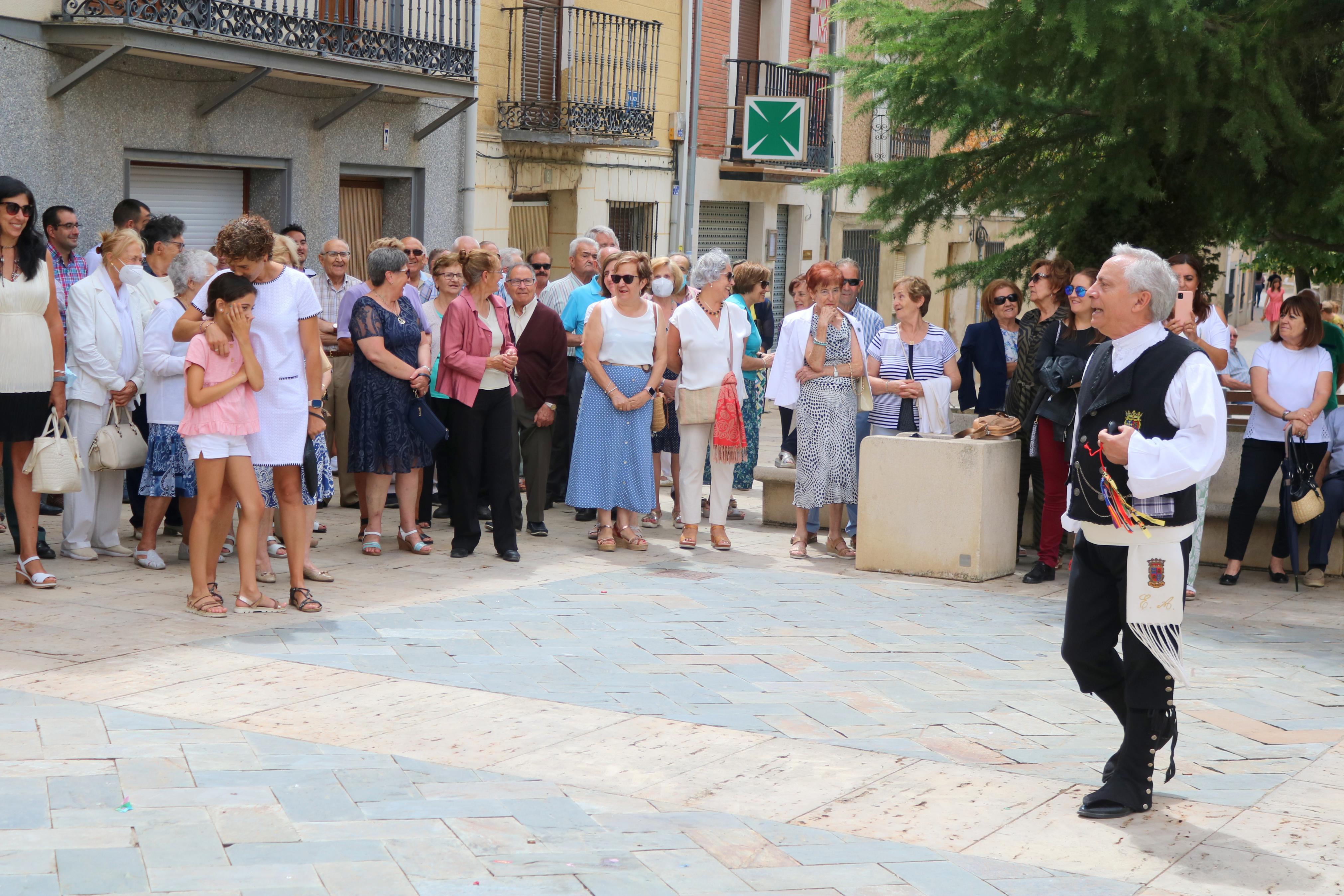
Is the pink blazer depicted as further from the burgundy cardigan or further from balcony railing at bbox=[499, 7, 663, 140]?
balcony railing at bbox=[499, 7, 663, 140]

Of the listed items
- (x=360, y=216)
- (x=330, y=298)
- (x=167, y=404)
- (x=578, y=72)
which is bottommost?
(x=167, y=404)

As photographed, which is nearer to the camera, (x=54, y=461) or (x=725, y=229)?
(x=54, y=461)

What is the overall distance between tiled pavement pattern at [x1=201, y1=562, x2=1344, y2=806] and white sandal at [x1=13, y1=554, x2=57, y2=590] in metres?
1.46

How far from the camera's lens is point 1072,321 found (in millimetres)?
9133

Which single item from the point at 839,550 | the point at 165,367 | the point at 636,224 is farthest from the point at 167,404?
the point at 636,224

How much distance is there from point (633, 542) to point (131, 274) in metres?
3.37

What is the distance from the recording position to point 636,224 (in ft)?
76.1

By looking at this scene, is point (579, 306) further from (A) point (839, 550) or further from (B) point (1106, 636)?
(B) point (1106, 636)

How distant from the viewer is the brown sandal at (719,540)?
10.1 meters

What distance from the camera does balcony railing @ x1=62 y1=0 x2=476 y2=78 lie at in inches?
492

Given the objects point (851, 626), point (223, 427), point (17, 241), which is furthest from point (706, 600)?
point (17, 241)

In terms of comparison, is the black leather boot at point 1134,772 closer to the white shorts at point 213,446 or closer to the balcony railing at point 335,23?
the white shorts at point 213,446

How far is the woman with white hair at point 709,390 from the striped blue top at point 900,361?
2.95ft

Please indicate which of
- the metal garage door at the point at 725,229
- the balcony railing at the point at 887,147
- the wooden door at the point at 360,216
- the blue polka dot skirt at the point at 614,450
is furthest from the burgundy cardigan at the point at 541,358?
the balcony railing at the point at 887,147
